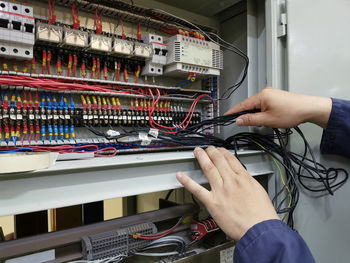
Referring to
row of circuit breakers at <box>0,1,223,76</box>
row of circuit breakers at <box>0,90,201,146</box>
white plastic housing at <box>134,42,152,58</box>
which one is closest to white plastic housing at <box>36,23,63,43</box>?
row of circuit breakers at <box>0,1,223,76</box>

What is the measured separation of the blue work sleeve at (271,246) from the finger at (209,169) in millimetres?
165

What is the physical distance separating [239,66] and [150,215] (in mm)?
973

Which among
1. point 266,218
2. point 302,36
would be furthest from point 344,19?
point 266,218

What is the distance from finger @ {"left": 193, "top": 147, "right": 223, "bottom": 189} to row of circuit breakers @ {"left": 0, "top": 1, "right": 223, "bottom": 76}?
22.8 inches

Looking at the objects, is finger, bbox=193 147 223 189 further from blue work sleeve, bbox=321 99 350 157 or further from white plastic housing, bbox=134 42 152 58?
white plastic housing, bbox=134 42 152 58

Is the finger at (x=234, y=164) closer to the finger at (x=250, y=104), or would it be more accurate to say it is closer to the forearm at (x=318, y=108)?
the finger at (x=250, y=104)

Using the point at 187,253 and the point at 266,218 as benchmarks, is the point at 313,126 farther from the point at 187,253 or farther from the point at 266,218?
the point at 187,253

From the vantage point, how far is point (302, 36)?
3.51 ft

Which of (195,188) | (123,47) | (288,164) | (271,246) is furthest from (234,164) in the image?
(123,47)

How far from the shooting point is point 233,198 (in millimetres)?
665

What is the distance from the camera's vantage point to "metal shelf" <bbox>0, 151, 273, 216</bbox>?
582 mm

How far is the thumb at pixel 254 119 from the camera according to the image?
915mm

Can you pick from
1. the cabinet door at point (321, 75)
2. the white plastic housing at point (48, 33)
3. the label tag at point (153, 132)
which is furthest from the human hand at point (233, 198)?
the white plastic housing at point (48, 33)

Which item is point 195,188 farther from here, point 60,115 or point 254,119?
point 60,115
